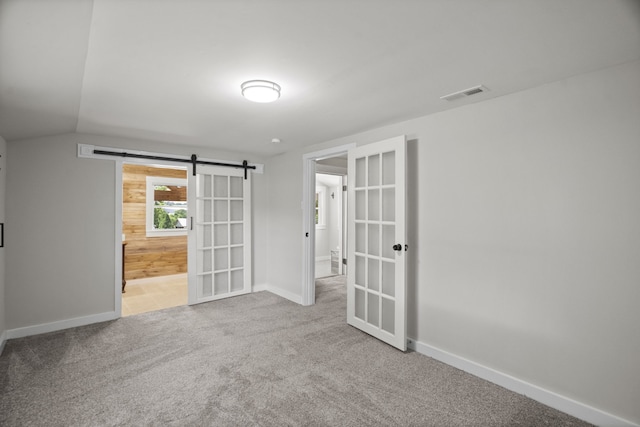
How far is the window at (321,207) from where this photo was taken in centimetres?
841

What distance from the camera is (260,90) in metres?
2.14

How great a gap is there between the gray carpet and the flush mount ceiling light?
2.14m

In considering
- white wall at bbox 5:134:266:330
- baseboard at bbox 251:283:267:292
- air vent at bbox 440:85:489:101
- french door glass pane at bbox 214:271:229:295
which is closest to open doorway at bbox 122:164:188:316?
french door glass pane at bbox 214:271:229:295

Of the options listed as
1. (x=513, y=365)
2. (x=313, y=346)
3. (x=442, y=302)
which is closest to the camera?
(x=513, y=365)

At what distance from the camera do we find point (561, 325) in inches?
82.0

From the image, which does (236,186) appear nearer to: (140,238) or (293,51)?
(140,238)

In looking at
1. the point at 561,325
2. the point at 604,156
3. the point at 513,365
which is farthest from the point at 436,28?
the point at 513,365

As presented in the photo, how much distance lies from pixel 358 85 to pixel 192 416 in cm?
247

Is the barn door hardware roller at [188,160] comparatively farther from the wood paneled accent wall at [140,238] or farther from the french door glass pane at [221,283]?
the wood paneled accent wall at [140,238]

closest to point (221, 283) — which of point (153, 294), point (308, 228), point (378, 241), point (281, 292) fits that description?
point (281, 292)

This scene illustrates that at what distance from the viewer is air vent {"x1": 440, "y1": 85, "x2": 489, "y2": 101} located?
219 centimetres

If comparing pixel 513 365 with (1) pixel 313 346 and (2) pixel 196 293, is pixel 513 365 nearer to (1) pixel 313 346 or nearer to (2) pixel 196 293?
(1) pixel 313 346

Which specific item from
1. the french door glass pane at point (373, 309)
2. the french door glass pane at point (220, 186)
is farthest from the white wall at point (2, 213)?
the french door glass pane at point (373, 309)

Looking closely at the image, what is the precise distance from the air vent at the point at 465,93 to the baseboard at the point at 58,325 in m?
4.29
